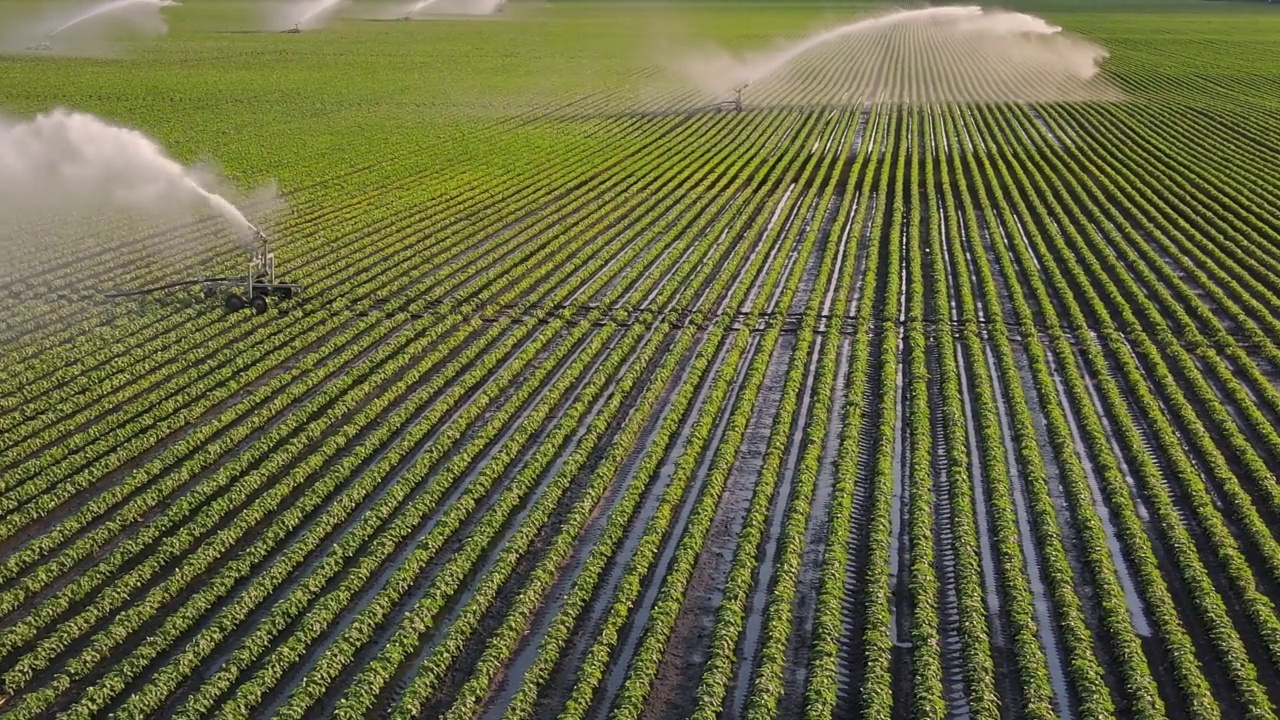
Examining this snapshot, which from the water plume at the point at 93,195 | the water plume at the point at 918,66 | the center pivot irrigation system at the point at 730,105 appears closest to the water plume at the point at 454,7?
the water plume at the point at 918,66

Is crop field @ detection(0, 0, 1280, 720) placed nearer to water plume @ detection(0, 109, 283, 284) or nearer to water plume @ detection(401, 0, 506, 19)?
water plume @ detection(0, 109, 283, 284)

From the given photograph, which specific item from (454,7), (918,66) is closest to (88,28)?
(918,66)

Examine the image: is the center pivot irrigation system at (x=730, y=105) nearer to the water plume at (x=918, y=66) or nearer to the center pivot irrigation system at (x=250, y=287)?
the water plume at (x=918, y=66)

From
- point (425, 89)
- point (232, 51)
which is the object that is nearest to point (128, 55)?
point (232, 51)

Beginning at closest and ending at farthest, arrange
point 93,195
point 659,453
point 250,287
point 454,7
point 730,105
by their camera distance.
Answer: point 659,453 < point 250,287 < point 93,195 < point 730,105 < point 454,7

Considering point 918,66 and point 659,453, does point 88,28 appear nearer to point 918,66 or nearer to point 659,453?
point 918,66

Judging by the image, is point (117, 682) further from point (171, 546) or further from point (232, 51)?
point (232, 51)
